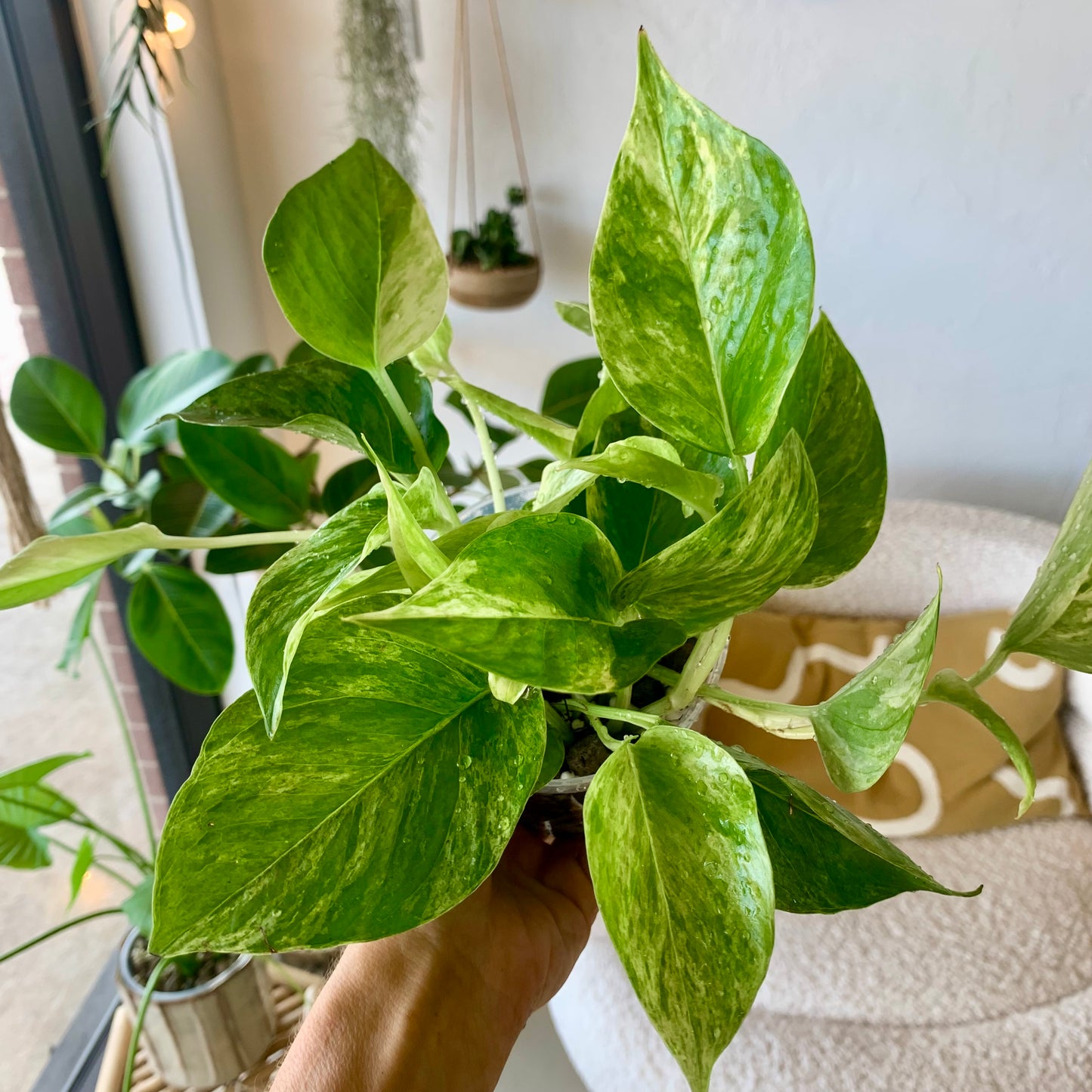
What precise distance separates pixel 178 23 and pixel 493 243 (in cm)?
50

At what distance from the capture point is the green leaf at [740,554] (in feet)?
0.82

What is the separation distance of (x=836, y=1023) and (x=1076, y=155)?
118cm

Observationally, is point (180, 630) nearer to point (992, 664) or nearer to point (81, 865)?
point (81, 865)

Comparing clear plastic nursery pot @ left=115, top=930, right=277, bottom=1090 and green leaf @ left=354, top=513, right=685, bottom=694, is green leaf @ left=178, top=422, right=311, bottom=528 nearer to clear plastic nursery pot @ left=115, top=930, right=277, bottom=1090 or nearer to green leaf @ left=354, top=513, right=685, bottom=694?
green leaf @ left=354, top=513, right=685, bottom=694

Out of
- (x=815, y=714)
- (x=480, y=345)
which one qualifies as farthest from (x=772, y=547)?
(x=480, y=345)

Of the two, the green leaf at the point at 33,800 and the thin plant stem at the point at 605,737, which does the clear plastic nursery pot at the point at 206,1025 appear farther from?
the thin plant stem at the point at 605,737

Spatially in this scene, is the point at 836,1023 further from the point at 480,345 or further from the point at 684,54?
the point at 684,54

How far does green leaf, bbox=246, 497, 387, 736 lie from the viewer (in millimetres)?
285

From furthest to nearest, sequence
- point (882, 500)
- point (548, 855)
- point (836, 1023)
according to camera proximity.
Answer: point (836, 1023) → point (548, 855) → point (882, 500)

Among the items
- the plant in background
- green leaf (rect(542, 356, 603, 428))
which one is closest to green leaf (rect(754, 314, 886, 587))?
green leaf (rect(542, 356, 603, 428))

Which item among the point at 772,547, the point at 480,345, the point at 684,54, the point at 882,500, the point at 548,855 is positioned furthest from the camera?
the point at 480,345

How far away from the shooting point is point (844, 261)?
4.45 ft

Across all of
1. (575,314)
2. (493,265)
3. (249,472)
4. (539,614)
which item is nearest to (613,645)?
(539,614)

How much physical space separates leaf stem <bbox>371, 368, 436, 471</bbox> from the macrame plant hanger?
91 cm
